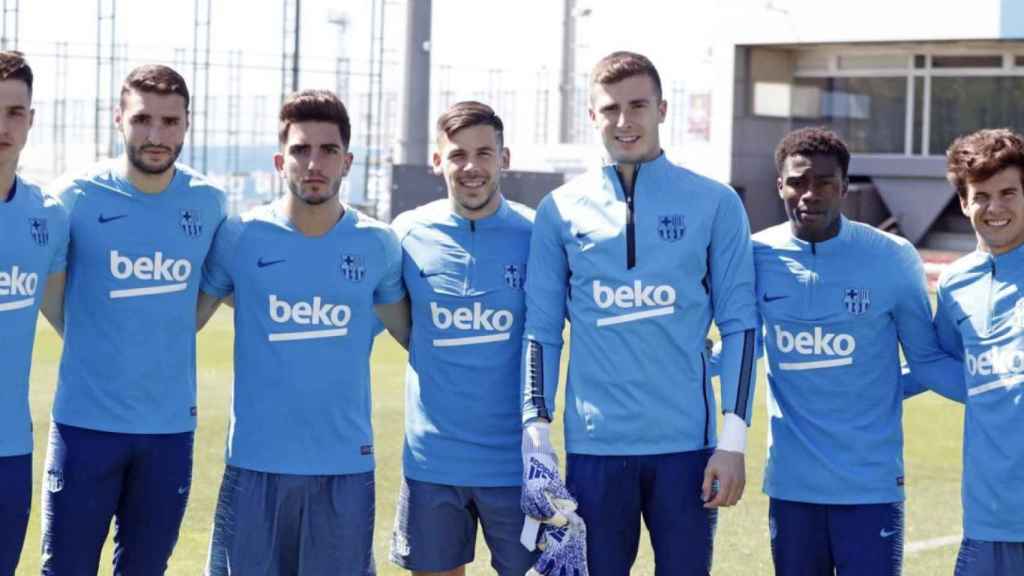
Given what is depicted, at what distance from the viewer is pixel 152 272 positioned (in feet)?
17.1

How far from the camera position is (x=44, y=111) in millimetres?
43094

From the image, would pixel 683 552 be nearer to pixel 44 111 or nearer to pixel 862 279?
pixel 862 279

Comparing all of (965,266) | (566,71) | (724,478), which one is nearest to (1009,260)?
(965,266)

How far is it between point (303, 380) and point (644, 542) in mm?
3258

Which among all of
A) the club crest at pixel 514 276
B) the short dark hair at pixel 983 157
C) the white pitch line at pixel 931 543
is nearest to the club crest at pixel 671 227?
the club crest at pixel 514 276

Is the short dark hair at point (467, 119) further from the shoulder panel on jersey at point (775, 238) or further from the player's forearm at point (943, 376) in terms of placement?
the player's forearm at point (943, 376)

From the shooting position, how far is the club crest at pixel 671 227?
16.1 feet

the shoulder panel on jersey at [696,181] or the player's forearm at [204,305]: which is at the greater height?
the shoulder panel on jersey at [696,181]

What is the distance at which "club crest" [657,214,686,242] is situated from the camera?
489cm

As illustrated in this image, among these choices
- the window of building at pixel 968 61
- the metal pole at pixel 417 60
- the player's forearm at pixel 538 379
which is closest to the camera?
the player's forearm at pixel 538 379

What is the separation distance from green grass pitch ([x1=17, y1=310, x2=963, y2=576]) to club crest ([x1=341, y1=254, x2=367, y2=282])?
2.37 meters

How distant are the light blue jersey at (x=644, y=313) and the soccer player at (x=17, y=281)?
165cm

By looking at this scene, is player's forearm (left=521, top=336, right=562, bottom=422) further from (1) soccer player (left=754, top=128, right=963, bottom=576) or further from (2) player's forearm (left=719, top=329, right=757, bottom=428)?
(1) soccer player (left=754, top=128, right=963, bottom=576)

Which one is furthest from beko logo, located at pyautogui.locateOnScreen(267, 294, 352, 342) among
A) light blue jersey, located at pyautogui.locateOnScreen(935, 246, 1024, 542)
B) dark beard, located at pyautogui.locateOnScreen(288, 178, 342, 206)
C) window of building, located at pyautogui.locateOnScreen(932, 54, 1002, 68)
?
window of building, located at pyautogui.locateOnScreen(932, 54, 1002, 68)
